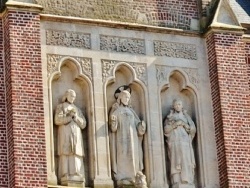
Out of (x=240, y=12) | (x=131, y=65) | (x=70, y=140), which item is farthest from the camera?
(x=240, y=12)

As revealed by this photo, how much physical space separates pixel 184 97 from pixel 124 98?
1568 mm

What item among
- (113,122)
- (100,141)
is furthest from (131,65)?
(100,141)

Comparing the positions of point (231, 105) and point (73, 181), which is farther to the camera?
point (231, 105)

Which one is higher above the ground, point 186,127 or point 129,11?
point 129,11

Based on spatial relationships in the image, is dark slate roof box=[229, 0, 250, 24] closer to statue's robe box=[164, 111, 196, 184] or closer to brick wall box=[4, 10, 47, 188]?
statue's robe box=[164, 111, 196, 184]

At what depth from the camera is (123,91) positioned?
2467 centimetres

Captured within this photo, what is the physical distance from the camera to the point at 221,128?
82.7 ft

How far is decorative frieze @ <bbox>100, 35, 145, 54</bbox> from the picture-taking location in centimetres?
2489

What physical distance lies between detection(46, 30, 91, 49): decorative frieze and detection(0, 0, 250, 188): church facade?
0.02m

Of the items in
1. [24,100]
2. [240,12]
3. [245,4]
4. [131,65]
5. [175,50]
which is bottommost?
[24,100]

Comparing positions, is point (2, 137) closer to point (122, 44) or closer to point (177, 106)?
point (122, 44)

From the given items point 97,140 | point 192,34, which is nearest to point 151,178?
point 97,140

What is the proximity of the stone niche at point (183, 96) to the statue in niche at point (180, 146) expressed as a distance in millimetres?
191

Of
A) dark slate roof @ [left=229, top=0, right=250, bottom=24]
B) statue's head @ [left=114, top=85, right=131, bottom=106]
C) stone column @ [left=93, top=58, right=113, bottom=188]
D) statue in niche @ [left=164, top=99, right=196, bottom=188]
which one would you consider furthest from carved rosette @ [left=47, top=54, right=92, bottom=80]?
dark slate roof @ [left=229, top=0, right=250, bottom=24]
